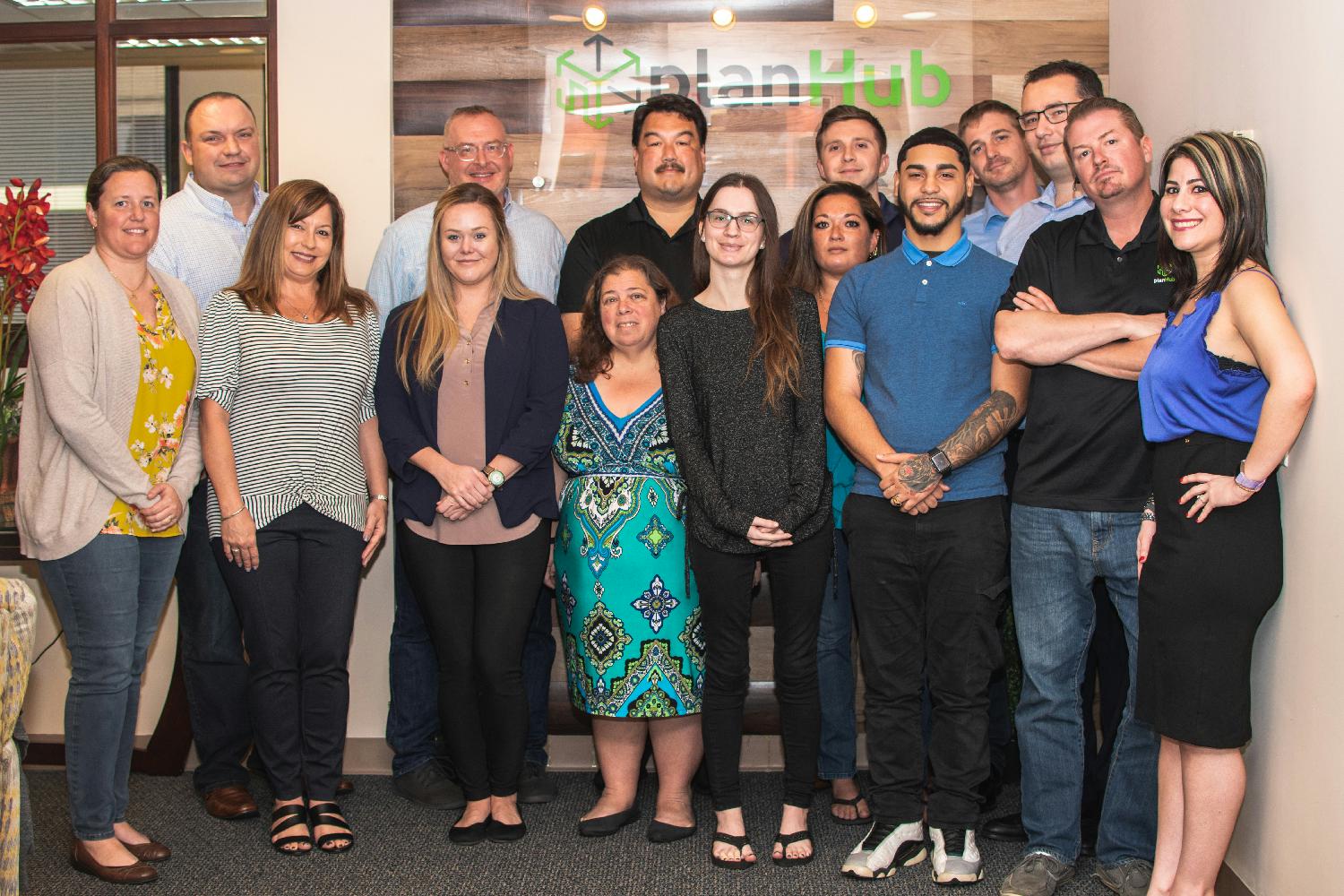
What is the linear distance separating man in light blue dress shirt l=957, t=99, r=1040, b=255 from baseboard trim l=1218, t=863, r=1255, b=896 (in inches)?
72.3

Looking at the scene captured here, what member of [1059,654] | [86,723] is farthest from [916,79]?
[86,723]

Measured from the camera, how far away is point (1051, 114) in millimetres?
3500

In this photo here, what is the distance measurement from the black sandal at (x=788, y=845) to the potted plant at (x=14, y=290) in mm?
2727

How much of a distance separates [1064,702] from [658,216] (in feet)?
6.08

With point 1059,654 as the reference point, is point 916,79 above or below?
above

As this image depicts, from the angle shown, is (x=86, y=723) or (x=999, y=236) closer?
(x=86, y=723)

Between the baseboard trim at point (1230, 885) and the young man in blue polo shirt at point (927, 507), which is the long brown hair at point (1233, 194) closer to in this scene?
the young man in blue polo shirt at point (927, 507)

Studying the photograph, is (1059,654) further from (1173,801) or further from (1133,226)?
(1133,226)

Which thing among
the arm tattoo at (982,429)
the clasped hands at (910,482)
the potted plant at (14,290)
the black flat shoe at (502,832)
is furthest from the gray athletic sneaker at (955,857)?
the potted plant at (14,290)

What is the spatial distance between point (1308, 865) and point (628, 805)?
1.73 metres

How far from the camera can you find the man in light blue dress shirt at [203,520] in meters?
3.55

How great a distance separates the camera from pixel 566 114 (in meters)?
4.18

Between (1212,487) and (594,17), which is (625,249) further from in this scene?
(1212,487)

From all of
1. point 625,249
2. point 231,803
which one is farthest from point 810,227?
point 231,803
